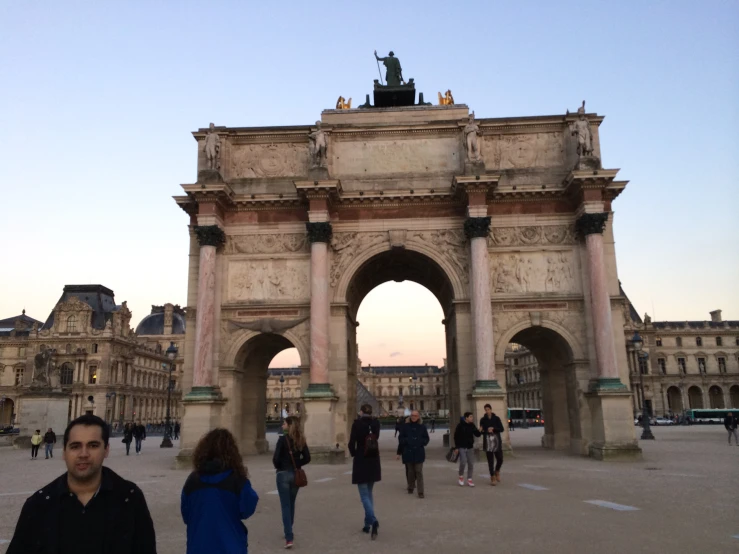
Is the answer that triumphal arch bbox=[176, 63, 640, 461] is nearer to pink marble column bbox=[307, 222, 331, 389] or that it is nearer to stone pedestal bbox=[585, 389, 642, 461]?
pink marble column bbox=[307, 222, 331, 389]

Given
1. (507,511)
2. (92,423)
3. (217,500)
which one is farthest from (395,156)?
(92,423)

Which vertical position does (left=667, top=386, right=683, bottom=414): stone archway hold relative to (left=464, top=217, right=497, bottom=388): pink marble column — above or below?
below

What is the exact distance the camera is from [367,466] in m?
9.70

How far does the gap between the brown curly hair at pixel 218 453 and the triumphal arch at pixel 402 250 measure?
59.6 feet

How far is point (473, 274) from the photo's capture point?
24.1 m

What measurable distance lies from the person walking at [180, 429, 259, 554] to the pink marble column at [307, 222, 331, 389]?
18.4 meters

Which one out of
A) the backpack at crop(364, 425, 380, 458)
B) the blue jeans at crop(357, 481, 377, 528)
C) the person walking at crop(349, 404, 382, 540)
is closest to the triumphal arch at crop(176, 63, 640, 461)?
the person walking at crop(349, 404, 382, 540)

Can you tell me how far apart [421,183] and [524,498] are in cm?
1634

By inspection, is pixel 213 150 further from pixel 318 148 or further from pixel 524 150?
pixel 524 150

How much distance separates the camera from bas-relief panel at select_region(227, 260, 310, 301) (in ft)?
83.2

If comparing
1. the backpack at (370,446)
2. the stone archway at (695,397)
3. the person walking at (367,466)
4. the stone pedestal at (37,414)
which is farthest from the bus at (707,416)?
the backpack at (370,446)

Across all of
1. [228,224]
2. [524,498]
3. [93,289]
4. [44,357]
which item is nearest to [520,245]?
[228,224]

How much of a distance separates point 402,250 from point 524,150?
7.11 metres

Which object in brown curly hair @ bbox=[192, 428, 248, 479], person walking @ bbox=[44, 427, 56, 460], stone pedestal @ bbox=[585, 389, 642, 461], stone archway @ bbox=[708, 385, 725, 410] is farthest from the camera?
stone archway @ bbox=[708, 385, 725, 410]
